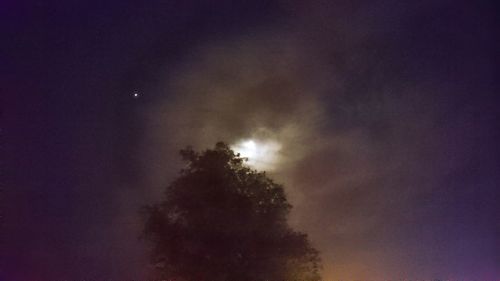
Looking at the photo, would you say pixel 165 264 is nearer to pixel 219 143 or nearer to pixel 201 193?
pixel 201 193

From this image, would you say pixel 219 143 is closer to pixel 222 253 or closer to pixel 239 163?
pixel 239 163

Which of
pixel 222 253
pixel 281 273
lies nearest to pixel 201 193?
pixel 222 253

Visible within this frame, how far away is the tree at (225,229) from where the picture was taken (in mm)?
33875

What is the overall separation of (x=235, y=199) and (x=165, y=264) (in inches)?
237

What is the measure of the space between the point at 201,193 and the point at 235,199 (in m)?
2.20

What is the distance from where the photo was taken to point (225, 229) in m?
33.7

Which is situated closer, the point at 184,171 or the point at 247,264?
the point at 247,264

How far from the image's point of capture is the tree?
33875 millimetres

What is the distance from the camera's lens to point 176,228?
114ft

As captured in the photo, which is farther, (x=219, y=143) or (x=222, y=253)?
(x=219, y=143)

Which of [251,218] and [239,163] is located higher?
[239,163]

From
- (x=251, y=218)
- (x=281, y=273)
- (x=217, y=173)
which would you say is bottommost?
(x=281, y=273)

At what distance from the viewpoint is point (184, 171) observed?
3675 cm

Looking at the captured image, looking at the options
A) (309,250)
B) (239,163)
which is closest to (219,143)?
(239,163)
